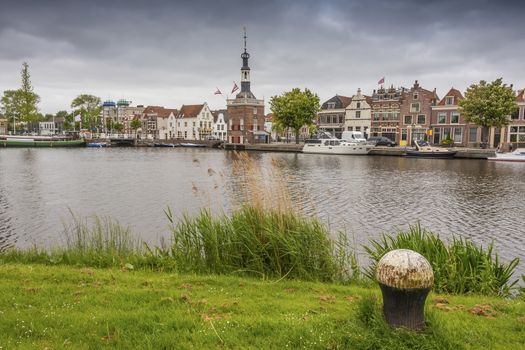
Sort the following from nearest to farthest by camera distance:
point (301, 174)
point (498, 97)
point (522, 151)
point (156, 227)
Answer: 1. point (156, 227)
2. point (301, 174)
3. point (522, 151)
4. point (498, 97)

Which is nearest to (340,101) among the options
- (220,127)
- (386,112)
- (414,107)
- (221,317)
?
(386,112)

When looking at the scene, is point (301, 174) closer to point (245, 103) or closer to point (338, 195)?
point (338, 195)

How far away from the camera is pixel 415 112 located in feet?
233

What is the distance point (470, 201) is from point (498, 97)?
38317 millimetres

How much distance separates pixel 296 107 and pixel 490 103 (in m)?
30.8

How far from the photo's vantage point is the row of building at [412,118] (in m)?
62.2

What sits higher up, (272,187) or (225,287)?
(272,187)

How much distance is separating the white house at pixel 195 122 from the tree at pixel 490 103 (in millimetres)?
77782

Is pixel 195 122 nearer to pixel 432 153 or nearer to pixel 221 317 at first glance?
pixel 432 153

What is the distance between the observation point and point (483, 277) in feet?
25.7

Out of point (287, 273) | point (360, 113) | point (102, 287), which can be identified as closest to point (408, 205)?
point (287, 273)

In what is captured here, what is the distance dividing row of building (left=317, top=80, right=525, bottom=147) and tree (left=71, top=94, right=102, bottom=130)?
8687 centimetres

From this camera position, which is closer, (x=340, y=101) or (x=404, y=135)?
(x=404, y=135)

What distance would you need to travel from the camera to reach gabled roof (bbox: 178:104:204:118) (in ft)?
384
